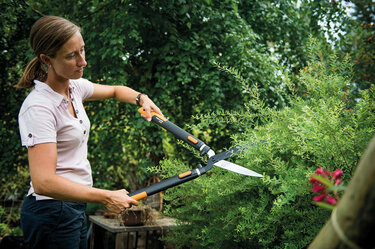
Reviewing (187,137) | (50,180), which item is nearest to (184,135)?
(187,137)

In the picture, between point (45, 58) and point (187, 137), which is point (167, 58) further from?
point (45, 58)

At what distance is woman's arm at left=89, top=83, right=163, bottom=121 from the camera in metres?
2.11

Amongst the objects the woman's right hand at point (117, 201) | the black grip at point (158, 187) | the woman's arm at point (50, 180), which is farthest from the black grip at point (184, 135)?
the woman's arm at point (50, 180)

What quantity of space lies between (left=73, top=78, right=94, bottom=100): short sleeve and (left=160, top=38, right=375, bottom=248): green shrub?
26.8 inches

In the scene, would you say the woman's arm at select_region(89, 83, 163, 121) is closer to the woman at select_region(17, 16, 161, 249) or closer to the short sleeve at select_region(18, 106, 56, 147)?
the woman at select_region(17, 16, 161, 249)

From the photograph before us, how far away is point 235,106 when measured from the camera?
362 centimetres

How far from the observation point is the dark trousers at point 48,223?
157cm

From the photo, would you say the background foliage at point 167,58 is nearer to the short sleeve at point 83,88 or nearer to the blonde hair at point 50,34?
the short sleeve at point 83,88

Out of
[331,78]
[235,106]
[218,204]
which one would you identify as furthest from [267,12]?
[218,204]

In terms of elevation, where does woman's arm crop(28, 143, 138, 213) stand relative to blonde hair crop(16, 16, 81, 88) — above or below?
below

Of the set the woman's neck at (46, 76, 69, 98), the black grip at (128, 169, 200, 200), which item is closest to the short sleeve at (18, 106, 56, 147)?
the woman's neck at (46, 76, 69, 98)

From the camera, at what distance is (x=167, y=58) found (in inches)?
136

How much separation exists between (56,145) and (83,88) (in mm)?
616

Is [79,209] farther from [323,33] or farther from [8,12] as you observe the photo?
[323,33]
